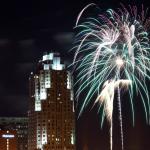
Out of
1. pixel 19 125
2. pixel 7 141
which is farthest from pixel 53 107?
pixel 19 125

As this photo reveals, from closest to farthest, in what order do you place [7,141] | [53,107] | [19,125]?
1. [53,107]
2. [7,141]
3. [19,125]

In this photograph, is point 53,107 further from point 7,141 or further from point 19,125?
point 19,125

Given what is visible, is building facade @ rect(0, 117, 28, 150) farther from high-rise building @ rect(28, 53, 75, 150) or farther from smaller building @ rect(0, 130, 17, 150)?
high-rise building @ rect(28, 53, 75, 150)

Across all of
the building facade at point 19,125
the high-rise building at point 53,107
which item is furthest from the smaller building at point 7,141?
the building facade at point 19,125

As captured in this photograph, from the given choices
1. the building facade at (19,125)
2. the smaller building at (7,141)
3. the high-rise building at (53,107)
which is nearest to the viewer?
the high-rise building at (53,107)

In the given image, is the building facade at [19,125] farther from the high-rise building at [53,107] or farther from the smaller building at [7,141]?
the high-rise building at [53,107]

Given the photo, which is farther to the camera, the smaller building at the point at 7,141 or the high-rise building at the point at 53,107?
the smaller building at the point at 7,141

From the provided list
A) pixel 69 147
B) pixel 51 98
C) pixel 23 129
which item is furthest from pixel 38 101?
pixel 23 129

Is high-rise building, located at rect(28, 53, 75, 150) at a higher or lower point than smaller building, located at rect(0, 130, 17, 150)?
higher

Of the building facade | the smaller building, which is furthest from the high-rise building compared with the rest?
the building facade
